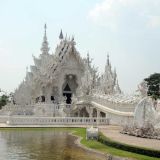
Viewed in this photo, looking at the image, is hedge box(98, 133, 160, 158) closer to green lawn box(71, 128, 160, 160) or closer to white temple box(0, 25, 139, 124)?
green lawn box(71, 128, 160, 160)

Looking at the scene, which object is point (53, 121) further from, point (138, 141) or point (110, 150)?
point (110, 150)

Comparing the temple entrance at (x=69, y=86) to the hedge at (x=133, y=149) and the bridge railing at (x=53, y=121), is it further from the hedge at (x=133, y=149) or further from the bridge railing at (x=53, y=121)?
the hedge at (x=133, y=149)

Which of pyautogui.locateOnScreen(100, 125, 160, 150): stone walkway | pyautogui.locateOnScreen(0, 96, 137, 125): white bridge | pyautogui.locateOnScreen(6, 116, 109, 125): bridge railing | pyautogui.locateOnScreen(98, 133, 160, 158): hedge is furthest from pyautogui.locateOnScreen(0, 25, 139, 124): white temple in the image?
pyautogui.locateOnScreen(98, 133, 160, 158): hedge

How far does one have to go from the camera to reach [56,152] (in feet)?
46.1

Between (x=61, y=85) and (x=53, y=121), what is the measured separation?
14.8 meters

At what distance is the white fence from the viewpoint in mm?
30734

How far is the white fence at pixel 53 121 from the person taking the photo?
30.7 metres

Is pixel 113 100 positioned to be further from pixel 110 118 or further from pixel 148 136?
pixel 148 136

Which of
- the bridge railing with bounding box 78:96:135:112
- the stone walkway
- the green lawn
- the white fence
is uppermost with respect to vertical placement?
the bridge railing with bounding box 78:96:135:112

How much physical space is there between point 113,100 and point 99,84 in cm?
1213

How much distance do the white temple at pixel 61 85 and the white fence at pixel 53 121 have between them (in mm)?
5072

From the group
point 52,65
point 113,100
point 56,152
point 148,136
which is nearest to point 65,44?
point 52,65

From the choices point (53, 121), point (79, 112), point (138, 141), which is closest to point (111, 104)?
point (53, 121)

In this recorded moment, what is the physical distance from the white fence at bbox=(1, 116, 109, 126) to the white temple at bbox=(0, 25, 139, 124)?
507 cm
